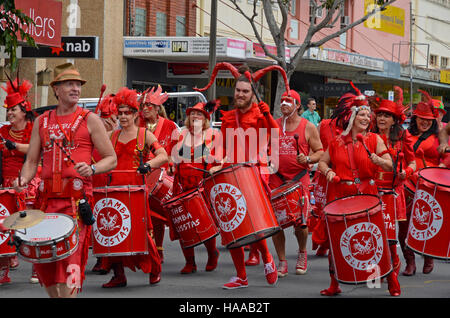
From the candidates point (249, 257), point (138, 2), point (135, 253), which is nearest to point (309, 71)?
point (138, 2)

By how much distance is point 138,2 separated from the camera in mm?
29109

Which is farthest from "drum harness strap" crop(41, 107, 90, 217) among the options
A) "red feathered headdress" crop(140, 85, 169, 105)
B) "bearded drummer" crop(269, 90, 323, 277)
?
"red feathered headdress" crop(140, 85, 169, 105)

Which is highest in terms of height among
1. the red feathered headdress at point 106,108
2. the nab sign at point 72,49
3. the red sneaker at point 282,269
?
the nab sign at point 72,49

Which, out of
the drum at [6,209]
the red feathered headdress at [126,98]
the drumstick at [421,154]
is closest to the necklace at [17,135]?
the drum at [6,209]

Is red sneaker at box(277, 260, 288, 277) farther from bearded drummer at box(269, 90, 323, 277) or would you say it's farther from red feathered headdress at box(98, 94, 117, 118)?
red feathered headdress at box(98, 94, 117, 118)

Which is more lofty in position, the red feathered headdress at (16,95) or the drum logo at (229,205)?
the red feathered headdress at (16,95)

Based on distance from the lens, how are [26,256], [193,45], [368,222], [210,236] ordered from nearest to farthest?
[26,256] < [368,222] < [210,236] < [193,45]

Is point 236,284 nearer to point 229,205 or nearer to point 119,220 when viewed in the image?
point 229,205

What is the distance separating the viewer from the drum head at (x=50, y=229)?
5.86 m

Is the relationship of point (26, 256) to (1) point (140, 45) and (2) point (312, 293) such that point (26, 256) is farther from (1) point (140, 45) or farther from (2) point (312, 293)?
(1) point (140, 45)

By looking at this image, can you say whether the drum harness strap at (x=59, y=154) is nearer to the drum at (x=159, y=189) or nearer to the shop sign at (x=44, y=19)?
the drum at (x=159, y=189)

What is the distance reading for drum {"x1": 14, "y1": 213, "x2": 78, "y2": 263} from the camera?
5.85 meters

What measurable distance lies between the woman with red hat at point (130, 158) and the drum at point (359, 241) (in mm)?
1883

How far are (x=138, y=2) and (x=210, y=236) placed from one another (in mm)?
21140
